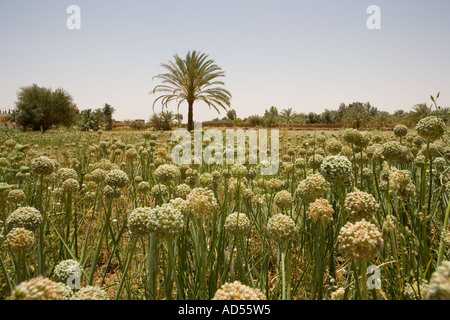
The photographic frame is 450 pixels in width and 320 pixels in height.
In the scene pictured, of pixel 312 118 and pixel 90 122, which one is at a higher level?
pixel 312 118

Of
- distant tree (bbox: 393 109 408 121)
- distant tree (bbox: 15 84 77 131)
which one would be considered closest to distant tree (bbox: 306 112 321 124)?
distant tree (bbox: 393 109 408 121)

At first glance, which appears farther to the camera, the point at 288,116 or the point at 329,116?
the point at 329,116

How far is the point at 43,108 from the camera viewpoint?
26750mm

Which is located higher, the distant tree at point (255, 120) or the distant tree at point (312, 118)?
the distant tree at point (312, 118)

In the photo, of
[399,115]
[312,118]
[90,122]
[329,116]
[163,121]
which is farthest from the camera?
[329,116]

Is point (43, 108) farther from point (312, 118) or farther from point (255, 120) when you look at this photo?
point (312, 118)

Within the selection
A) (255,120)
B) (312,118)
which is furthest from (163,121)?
(312,118)

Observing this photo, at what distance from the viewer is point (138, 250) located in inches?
107

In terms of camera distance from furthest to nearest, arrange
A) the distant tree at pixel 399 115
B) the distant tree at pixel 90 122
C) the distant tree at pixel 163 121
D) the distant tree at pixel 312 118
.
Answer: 1. the distant tree at pixel 312 118
2. the distant tree at pixel 399 115
3. the distant tree at pixel 163 121
4. the distant tree at pixel 90 122

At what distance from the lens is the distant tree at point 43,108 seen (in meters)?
25.7

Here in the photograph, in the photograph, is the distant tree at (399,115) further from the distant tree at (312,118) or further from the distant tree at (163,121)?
the distant tree at (163,121)

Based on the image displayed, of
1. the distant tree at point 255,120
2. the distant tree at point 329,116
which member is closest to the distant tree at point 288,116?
the distant tree at point 255,120
